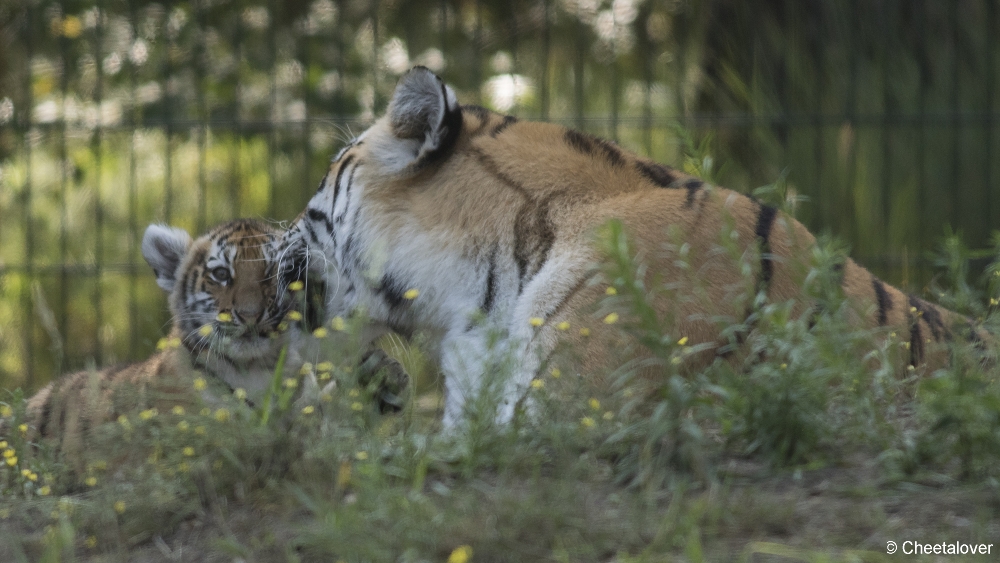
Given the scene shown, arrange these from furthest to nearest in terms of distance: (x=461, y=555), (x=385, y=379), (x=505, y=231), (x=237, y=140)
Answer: (x=237, y=140) < (x=385, y=379) < (x=505, y=231) < (x=461, y=555)

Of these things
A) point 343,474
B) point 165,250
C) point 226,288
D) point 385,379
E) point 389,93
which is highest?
point 389,93

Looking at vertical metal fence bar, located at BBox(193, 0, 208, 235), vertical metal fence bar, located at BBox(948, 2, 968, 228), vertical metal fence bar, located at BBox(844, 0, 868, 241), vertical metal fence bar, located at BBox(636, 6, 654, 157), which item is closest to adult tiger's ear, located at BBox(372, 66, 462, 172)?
vertical metal fence bar, located at BBox(636, 6, 654, 157)

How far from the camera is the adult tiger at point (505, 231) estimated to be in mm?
2768

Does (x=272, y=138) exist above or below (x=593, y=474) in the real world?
above

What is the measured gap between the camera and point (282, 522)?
2.02m

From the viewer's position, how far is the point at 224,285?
3.88 metres

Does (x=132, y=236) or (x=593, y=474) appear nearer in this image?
(x=593, y=474)

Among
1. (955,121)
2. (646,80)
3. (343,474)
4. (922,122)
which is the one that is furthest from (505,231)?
(955,121)

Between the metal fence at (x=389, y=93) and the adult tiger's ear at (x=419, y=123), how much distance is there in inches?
94.9

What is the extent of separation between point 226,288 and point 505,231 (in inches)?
54.2

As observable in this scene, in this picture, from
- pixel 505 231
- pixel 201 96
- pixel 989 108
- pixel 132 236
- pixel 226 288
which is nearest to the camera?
pixel 505 231

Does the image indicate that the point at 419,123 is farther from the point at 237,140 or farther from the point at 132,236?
the point at 237,140

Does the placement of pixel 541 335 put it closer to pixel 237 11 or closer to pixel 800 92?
pixel 800 92

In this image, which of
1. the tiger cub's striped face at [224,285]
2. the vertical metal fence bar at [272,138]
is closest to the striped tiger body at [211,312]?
the tiger cub's striped face at [224,285]
